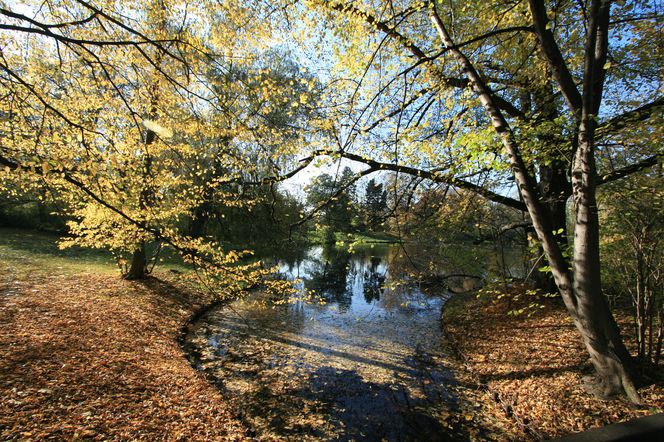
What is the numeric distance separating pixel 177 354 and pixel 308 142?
18.5ft

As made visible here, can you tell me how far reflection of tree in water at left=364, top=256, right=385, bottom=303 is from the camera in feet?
48.9

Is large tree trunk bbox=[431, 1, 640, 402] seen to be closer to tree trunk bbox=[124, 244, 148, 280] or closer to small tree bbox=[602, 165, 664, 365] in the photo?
small tree bbox=[602, 165, 664, 365]

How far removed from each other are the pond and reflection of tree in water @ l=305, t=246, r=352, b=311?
139cm

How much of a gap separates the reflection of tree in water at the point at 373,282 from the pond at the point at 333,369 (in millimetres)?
1956

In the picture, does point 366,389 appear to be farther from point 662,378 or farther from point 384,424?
point 662,378

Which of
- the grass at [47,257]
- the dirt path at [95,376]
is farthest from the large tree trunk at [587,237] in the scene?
→ the grass at [47,257]

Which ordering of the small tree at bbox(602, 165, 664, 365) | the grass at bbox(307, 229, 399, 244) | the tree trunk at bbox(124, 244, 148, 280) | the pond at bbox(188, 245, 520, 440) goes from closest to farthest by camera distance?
the small tree at bbox(602, 165, 664, 365)
the pond at bbox(188, 245, 520, 440)
the grass at bbox(307, 229, 399, 244)
the tree trunk at bbox(124, 244, 148, 280)

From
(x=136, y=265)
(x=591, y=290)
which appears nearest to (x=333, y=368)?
(x=591, y=290)

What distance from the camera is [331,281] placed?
59.7ft

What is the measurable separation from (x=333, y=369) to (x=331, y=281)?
11091mm

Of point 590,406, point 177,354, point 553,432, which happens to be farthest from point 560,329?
point 177,354

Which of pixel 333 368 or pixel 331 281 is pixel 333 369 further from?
pixel 331 281

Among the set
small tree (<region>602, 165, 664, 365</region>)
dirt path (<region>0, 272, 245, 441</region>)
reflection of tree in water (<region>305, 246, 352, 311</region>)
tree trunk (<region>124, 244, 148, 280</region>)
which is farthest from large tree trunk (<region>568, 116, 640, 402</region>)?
tree trunk (<region>124, 244, 148, 280</region>)

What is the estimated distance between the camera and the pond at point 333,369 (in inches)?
201
